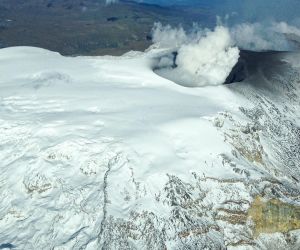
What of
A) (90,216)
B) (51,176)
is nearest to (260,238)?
(90,216)

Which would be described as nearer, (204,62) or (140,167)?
(140,167)

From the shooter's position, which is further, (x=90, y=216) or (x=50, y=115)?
(x=50, y=115)

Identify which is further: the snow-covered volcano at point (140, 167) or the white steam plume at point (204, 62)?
the white steam plume at point (204, 62)

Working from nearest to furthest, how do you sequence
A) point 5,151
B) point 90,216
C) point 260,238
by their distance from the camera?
point 90,216, point 260,238, point 5,151

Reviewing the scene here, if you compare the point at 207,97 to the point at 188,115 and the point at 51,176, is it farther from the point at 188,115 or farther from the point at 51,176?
the point at 51,176

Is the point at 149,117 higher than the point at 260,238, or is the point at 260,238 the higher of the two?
the point at 149,117

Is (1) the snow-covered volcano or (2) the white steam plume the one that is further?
(2) the white steam plume

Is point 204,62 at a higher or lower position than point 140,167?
lower

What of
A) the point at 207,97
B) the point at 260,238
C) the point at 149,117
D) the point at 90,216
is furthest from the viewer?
the point at 207,97
